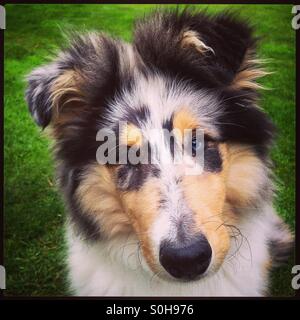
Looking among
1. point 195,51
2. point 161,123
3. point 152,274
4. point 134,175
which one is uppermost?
point 195,51

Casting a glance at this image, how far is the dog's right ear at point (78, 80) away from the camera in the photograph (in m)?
3.30

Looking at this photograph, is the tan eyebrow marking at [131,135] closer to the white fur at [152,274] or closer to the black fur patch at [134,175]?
the black fur patch at [134,175]

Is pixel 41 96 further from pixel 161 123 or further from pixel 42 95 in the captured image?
pixel 161 123

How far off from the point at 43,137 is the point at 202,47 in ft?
4.07

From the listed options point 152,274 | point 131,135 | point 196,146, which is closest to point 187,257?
point 152,274

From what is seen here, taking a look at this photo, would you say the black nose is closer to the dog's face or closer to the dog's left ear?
the dog's face

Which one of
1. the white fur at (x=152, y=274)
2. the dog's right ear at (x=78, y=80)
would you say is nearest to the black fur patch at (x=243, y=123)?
the white fur at (x=152, y=274)

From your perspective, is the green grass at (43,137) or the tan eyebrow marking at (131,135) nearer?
the tan eyebrow marking at (131,135)

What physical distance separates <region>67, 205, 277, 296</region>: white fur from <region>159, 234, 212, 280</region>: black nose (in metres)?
0.36

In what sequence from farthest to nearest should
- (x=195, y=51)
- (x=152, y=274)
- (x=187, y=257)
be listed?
(x=152, y=274) < (x=195, y=51) < (x=187, y=257)

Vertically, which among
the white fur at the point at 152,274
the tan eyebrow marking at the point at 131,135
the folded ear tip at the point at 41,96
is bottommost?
the white fur at the point at 152,274

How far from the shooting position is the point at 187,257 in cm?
308

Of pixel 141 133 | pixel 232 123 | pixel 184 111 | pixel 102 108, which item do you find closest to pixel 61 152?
pixel 102 108

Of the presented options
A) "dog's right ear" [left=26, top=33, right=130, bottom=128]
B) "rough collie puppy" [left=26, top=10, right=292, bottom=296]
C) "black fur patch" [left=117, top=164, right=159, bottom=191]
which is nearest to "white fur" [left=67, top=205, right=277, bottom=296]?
"rough collie puppy" [left=26, top=10, right=292, bottom=296]
